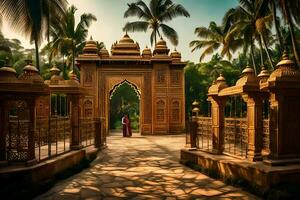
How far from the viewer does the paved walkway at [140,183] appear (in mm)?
6192

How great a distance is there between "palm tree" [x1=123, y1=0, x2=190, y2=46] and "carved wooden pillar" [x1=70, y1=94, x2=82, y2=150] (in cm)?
1680

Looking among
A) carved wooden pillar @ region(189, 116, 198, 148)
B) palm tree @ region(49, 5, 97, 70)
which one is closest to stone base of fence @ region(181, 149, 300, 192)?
carved wooden pillar @ region(189, 116, 198, 148)

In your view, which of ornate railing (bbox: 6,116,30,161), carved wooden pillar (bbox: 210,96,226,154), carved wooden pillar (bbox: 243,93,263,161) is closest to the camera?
ornate railing (bbox: 6,116,30,161)

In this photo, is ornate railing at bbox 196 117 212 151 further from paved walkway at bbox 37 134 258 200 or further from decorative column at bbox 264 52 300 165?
decorative column at bbox 264 52 300 165

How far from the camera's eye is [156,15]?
26.6m

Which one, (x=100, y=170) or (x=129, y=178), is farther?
(x=100, y=170)

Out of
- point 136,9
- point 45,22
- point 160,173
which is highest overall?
point 136,9

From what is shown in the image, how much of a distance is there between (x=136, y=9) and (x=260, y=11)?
536 inches

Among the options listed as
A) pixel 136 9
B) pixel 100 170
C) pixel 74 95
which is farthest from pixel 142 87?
pixel 100 170

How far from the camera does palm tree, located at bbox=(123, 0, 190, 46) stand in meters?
26.5

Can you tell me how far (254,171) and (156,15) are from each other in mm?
22076

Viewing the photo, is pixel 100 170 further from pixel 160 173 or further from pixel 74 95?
pixel 74 95

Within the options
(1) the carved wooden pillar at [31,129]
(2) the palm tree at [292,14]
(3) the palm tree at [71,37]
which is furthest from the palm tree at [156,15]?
(1) the carved wooden pillar at [31,129]

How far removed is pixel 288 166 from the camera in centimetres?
645
